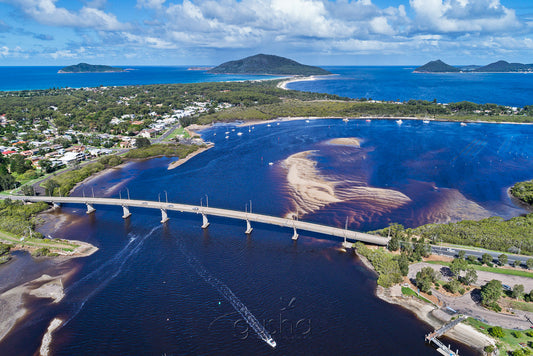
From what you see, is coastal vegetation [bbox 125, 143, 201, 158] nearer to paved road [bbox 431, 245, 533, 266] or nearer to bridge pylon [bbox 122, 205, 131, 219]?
bridge pylon [bbox 122, 205, 131, 219]

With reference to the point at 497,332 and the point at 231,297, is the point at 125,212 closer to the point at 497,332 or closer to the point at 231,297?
the point at 231,297

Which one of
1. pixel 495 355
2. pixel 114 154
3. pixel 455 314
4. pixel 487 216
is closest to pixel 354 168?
pixel 487 216

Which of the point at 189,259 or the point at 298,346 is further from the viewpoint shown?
the point at 189,259

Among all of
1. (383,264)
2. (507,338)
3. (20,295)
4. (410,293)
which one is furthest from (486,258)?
(20,295)

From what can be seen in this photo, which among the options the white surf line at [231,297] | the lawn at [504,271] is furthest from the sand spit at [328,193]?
the lawn at [504,271]

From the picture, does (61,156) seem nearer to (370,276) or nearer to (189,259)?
(189,259)

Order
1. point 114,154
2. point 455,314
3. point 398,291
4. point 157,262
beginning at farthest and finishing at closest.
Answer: point 114,154
point 157,262
point 398,291
point 455,314

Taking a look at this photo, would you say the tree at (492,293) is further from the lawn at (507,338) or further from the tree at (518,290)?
the lawn at (507,338)
